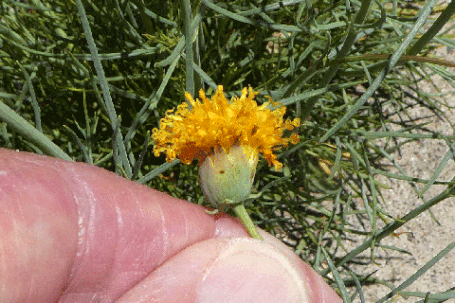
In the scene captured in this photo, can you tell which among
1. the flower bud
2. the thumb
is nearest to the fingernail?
the thumb

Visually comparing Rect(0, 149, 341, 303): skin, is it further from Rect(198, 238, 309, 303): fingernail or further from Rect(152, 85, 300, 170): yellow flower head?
Rect(152, 85, 300, 170): yellow flower head

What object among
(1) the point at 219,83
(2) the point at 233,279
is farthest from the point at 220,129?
(1) the point at 219,83

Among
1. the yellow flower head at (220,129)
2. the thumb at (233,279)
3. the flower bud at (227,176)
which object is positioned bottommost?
the thumb at (233,279)

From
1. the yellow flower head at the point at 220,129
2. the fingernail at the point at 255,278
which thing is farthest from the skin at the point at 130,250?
the yellow flower head at the point at 220,129

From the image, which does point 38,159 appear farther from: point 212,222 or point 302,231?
point 302,231

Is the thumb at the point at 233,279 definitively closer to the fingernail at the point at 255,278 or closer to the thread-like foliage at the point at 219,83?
the fingernail at the point at 255,278

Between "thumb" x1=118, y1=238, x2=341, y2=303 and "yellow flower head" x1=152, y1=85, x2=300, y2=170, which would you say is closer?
"yellow flower head" x1=152, y1=85, x2=300, y2=170

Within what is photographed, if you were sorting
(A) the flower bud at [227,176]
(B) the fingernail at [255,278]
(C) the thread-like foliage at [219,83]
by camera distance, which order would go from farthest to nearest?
(C) the thread-like foliage at [219,83], (B) the fingernail at [255,278], (A) the flower bud at [227,176]
